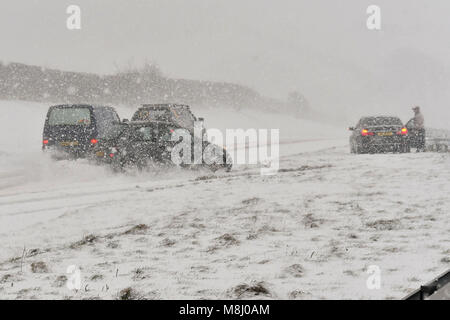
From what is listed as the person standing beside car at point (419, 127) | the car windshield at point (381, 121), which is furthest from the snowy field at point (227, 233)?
the person standing beside car at point (419, 127)

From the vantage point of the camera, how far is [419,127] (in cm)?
1909

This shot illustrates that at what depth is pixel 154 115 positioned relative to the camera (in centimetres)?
1444

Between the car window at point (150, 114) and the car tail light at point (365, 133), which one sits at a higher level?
the car window at point (150, 114)

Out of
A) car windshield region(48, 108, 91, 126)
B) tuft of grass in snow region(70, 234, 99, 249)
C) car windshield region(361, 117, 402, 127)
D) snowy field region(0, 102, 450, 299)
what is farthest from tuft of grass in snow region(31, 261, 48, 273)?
car windshield region(361, 117, 402, 127)

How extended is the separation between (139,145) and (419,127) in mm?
11131

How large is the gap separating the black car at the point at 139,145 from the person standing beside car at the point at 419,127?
10052 mm

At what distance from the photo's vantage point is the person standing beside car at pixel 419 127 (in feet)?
61.8

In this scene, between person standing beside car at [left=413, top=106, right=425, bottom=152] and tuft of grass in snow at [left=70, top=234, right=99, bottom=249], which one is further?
person standing beside car at [left=413, top=106, right=425, bottom=152]

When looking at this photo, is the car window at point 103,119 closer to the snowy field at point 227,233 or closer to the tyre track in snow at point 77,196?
the snowy field at point 227,233

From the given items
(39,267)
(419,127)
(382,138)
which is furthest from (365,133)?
(39,267)

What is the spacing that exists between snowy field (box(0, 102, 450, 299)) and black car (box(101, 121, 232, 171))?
1.12ft

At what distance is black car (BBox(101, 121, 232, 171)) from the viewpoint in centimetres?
1223

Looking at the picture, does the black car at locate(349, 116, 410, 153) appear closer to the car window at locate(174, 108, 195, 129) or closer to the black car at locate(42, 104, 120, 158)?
the car window at locate(174, 108, 195, 129)

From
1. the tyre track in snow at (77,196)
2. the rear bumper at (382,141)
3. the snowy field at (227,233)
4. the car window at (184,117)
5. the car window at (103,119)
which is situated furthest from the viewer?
the rear bumper at (382,141)
